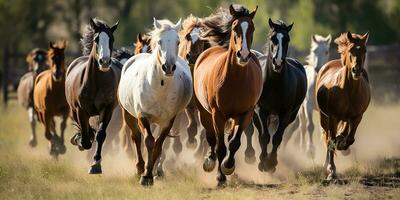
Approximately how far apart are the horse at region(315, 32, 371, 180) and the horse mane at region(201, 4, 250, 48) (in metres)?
1.59

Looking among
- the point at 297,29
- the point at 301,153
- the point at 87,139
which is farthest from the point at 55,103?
the point at 297,29

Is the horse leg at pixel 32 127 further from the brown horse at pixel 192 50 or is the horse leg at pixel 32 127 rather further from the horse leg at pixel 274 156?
the horse leg at pixel 274 156

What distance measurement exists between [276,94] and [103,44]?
256 cm

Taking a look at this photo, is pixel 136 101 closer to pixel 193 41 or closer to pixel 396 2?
pixel 193 41

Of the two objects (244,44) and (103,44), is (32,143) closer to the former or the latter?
(103,44)

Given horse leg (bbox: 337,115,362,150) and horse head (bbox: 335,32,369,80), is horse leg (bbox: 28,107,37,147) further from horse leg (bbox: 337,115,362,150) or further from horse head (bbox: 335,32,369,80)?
horse head (bbox: 335,32,369,80)

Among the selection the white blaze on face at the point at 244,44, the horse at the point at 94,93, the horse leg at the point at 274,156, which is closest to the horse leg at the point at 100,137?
the horse at the point at 94,93

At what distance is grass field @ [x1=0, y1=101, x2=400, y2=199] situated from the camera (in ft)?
32.5

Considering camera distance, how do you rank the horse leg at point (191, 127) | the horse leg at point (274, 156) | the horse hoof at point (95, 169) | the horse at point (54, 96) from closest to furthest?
the horse hoof at point (95, 169)
the horse leg at point (274, 156)
the horse leg at point (191, 127)
the horse at point (54, 96)

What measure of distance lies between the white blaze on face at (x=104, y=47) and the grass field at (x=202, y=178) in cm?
173

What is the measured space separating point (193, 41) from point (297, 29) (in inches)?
693

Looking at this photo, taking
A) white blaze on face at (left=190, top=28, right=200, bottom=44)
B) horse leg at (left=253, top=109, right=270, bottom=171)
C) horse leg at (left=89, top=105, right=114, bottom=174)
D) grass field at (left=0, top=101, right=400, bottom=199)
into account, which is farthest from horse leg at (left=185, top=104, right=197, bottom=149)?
horse leg at (left=89, top=105, right=114, bottom=174)

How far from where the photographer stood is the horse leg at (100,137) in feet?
36.4

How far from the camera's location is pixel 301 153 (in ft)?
46.9
